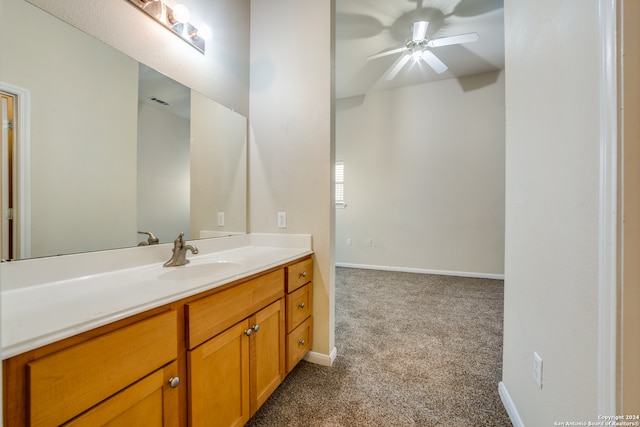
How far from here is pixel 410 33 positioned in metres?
2.77

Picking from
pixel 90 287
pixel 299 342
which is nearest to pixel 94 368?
pixel 90 287

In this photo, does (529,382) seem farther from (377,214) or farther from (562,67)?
(377,214)

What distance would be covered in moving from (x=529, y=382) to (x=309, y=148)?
1.71 meters

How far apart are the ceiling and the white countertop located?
101 inches

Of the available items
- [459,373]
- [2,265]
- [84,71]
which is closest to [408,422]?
[459,373]

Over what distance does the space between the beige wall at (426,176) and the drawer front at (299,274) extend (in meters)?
2.79

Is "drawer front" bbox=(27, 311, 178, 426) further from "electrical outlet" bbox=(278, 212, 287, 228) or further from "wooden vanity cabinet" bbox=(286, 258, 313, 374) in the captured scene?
"electrical outlet" bbox=(278, 212, 287, 228)

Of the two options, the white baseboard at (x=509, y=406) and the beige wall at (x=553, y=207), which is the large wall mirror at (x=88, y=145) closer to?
the beige wall at (x=553, y=207)

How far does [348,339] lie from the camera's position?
2.06 m

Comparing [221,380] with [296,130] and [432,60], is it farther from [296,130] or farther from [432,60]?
[432,60]

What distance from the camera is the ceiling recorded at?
7.83ft

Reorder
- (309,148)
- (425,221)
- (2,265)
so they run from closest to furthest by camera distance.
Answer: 1. (2,265)
2. (309,148)
3. (425,221)

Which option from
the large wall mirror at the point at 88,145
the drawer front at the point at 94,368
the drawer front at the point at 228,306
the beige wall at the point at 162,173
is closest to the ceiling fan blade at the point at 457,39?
the large wall mirror at the point at 88,145

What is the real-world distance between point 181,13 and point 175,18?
47 millimetres
